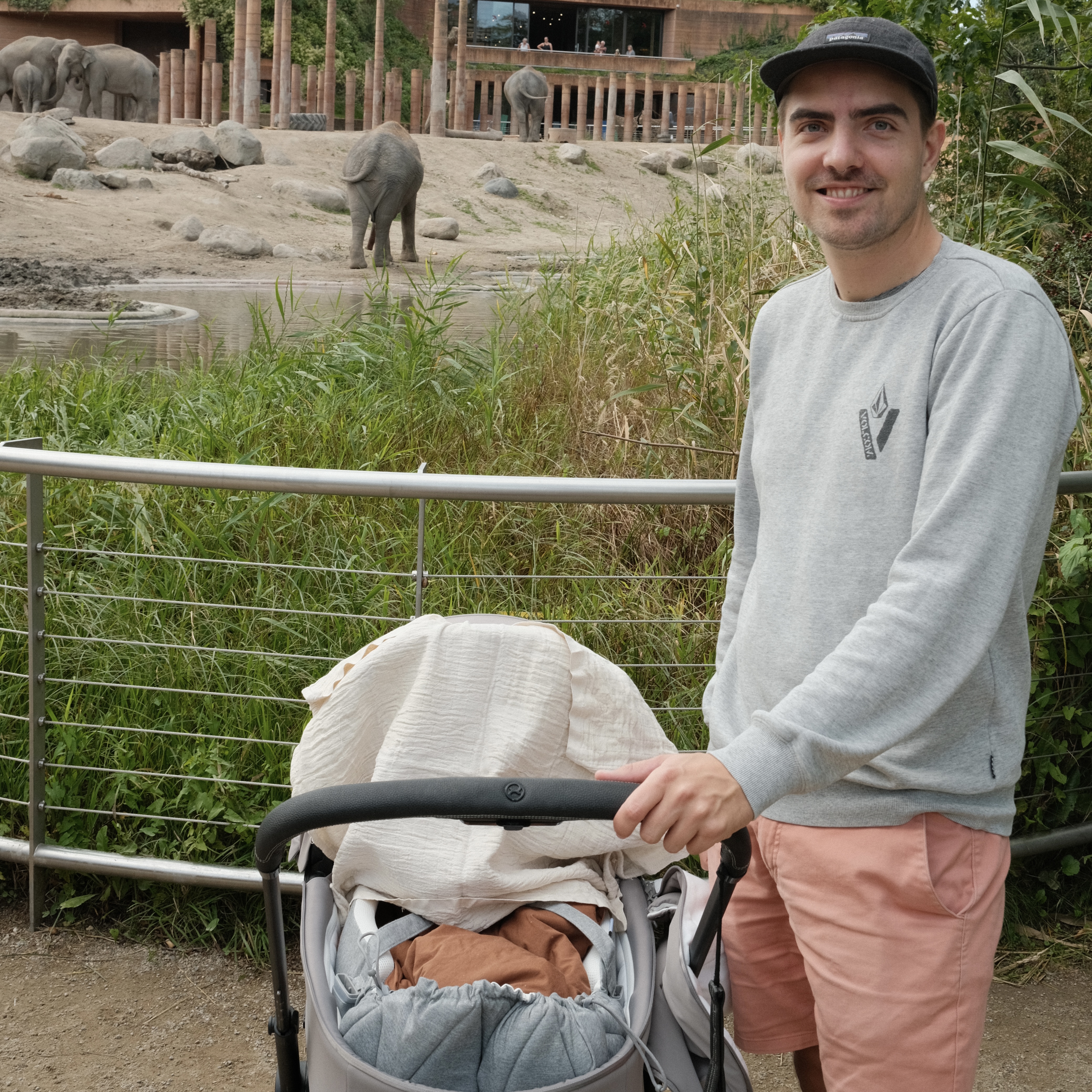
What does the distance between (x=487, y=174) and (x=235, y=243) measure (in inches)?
370

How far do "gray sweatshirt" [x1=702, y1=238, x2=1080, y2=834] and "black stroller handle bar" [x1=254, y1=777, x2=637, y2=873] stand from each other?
0.42ft

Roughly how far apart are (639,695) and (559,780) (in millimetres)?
665

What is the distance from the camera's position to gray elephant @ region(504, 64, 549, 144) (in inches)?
1129

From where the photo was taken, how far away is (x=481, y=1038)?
4.46 feet

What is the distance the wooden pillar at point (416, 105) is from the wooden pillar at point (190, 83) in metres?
5.05

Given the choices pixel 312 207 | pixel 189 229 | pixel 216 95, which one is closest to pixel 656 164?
pixel 312 207

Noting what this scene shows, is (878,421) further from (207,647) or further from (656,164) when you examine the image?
(656,164)

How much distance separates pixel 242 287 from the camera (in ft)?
42.4

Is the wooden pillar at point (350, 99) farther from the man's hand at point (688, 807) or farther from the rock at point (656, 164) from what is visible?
the man's hand at point (688, 807)

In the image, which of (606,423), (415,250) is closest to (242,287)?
(415,250)

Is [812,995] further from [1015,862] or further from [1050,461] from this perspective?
[1015,862]

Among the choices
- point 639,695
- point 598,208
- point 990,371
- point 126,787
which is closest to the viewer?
point 990,371

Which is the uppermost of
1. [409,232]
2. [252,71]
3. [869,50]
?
[252,71]

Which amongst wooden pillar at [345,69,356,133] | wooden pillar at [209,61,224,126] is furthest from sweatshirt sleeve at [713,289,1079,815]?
wooden pillar at [345,69,356,133]
